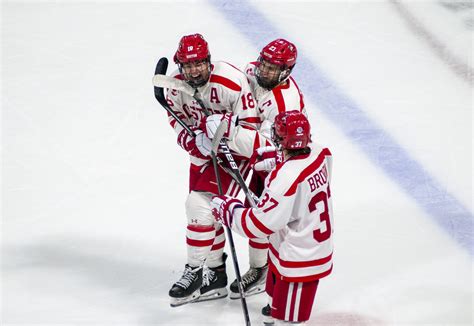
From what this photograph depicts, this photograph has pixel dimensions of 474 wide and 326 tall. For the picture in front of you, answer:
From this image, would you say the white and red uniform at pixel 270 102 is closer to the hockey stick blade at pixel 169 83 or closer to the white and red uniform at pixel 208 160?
the white and red uniform at pixel 208 160

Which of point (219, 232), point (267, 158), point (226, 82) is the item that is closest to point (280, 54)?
point (226, 82)

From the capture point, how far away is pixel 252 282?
12.6ft

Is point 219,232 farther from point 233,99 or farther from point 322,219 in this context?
point 322,219

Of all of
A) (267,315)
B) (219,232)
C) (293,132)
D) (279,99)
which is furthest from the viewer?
(219,232)

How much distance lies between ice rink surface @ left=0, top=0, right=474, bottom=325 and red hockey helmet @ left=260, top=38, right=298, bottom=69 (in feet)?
3.61

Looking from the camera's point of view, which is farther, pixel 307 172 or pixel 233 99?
pixel 233 99

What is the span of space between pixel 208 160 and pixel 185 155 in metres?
1.14

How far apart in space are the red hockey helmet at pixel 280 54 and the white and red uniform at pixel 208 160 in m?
0.20

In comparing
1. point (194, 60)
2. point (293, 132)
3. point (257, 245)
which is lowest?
point (257, 245)

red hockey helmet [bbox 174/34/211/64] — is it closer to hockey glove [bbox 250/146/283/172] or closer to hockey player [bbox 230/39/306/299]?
hockey player [bbox 230/39/306/299]
